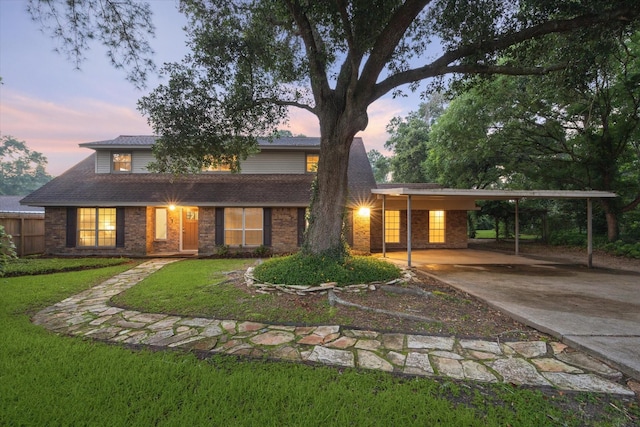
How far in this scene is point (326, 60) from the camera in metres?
7.02

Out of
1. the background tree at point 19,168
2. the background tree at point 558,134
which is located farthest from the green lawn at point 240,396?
the background tree at point 19,168

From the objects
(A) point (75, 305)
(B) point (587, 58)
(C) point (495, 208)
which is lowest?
(A) point (75, 305)

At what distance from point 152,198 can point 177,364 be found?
9.92 metres

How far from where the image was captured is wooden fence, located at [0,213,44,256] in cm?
1035

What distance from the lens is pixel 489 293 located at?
534 centimetres

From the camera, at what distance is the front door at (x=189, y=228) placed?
12188 mm

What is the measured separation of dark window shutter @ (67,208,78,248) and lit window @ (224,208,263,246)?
19.6ft

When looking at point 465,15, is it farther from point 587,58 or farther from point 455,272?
point 455,272

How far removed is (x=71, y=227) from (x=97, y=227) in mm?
887

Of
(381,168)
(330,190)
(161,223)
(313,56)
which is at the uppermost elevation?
(381,168)

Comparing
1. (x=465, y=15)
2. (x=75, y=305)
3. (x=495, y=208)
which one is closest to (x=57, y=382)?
(x=75, y=305)

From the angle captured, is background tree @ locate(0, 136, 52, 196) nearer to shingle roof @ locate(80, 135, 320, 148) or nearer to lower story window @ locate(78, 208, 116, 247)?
shingle roof @ locate(80, 135, 320, 148)

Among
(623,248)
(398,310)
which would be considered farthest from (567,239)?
(398,310)

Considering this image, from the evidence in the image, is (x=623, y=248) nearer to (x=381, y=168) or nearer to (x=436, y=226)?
(x=436, y=226)
